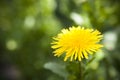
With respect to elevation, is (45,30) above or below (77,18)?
above

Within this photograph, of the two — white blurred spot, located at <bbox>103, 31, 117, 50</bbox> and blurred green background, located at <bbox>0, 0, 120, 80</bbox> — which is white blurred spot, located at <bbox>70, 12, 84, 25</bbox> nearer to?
blurred green background, located at <bbox>0, 0, 120, 80</bbox>

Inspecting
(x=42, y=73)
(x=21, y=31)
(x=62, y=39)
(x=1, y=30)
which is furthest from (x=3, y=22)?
(x=62, y=39)

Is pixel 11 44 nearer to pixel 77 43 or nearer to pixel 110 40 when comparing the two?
pixel 110 40

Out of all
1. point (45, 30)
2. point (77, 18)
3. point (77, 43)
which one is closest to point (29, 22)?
point (45, 30)

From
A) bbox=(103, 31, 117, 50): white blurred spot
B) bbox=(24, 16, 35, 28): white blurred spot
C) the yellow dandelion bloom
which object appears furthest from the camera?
bbox=(24, 16, 35, 28): white blurred spot

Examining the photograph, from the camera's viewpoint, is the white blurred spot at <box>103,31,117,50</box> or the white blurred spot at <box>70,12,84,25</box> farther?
the white blurred spot at <box>103,31,117,50</box>

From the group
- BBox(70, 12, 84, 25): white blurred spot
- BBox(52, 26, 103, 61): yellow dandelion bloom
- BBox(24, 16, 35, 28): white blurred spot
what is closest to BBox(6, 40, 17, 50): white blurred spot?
BBox(24, 16, 35, 28): white blurred spot

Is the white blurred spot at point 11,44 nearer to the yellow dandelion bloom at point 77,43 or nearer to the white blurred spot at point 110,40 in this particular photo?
the white blurred spot at point 110,40
